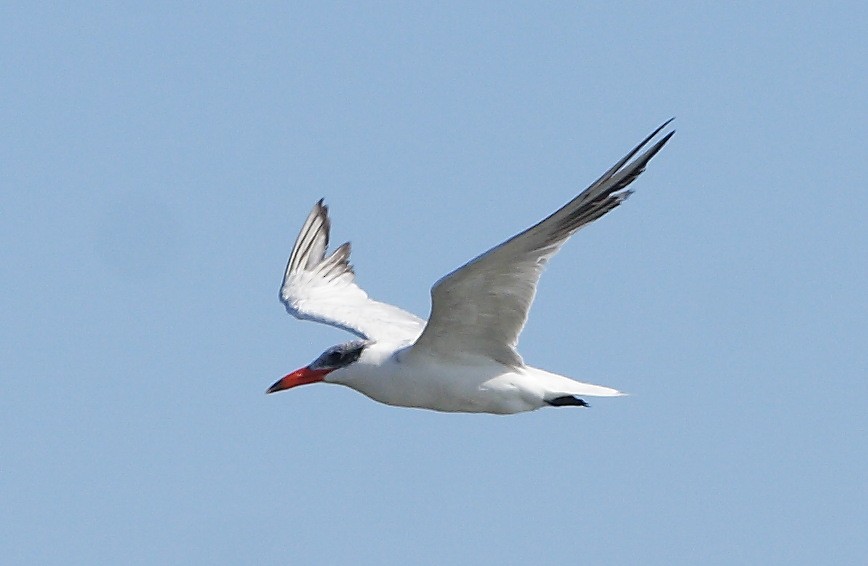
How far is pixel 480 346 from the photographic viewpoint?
12469mm

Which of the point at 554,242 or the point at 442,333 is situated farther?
the point at 442,333

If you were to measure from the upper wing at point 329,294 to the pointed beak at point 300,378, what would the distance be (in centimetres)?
99

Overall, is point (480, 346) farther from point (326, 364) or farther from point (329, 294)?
point (329, 294)

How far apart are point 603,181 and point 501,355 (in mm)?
2140

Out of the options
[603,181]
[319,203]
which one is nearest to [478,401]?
[603,181]

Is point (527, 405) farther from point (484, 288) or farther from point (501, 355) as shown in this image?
point (484, 288)

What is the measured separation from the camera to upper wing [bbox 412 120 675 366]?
36.1 ft

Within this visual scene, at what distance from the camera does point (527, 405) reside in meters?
12.6

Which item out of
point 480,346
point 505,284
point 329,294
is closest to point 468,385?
point 480,346

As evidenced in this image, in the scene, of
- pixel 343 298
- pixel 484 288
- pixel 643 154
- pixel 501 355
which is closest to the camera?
pixel 643 154

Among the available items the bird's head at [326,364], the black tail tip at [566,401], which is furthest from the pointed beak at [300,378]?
the black tail tip at [566,401]

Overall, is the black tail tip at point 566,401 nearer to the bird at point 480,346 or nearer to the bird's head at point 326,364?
the bird at point 480,346

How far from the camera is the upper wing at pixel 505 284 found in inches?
433

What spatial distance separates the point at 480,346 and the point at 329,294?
12.6 ft
